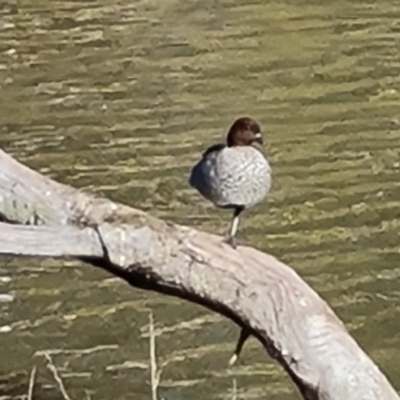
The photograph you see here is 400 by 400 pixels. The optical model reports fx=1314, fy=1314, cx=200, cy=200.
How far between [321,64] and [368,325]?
0.81ft

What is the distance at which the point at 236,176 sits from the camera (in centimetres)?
85

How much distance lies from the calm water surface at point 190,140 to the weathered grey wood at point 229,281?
0.27 metres

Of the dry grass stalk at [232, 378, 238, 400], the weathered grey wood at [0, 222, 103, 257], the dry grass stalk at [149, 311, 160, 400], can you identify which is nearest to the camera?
the weathered grey wood at [0, 222, 103, 257]

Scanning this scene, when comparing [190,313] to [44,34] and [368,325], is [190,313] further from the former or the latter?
[44,34]

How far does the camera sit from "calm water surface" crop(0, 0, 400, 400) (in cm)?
107

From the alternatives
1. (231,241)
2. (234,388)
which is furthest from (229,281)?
(234,388)

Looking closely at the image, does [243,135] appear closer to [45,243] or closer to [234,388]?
[45,243]

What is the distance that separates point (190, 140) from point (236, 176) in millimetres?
255

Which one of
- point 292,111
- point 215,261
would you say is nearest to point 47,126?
point 292,111

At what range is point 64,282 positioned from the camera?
45.7 inches

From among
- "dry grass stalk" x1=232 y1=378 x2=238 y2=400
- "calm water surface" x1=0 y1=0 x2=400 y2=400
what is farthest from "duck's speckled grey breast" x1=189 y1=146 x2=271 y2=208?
"dry grass stalk" x1=232 y1=378 x2=238 y2=400

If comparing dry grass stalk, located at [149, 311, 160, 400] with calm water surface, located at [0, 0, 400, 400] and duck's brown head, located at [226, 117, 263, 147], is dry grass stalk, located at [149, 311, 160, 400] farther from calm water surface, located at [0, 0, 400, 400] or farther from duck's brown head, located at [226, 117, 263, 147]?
duck's brown head, located at [226, 117, 263, 147]

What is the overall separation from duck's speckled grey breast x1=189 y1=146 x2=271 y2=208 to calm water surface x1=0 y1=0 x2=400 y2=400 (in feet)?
0.71

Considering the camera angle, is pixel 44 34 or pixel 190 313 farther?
pixel 190 313
